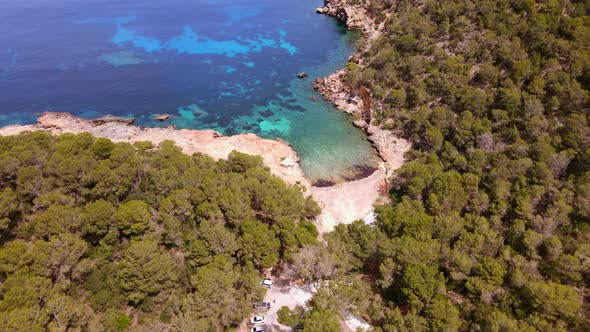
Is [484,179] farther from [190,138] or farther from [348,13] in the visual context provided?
[348,13]

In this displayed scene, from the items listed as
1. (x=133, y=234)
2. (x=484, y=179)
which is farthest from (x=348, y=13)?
(x=133, y=234)

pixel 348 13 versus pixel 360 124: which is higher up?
pixel 348 13

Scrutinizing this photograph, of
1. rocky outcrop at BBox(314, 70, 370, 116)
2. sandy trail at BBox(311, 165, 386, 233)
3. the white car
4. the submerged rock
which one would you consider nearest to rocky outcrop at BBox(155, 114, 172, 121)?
rocky outcrop at BBox(314, 70, 370, 116)

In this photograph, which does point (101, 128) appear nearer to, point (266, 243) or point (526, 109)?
point (266, 243)

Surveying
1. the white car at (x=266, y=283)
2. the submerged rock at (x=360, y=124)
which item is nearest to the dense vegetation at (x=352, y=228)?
the white car at (x=266, y=283)

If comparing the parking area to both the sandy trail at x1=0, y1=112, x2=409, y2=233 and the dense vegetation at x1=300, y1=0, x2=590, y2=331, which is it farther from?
the sandy trail at x1=0, y1=112, x2=409, y2=233

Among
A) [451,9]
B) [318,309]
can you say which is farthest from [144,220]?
[451,9]

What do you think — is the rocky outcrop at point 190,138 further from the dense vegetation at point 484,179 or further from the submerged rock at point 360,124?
the dense vegetation at point 484,179
